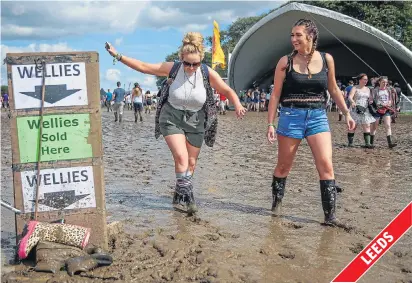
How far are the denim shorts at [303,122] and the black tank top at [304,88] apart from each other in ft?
0.19

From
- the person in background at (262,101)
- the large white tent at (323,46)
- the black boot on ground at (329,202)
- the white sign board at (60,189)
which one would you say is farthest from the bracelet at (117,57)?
the person in background at (262,101)

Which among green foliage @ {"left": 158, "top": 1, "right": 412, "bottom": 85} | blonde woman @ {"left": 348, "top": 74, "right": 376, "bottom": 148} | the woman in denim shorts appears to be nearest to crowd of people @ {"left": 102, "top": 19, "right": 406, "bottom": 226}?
the woman in denim shorts

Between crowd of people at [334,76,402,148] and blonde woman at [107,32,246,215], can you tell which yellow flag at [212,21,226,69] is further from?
blonde woman at [107,32,246,215]

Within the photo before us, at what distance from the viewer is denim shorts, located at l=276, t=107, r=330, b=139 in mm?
4766

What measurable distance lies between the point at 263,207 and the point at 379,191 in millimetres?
1853

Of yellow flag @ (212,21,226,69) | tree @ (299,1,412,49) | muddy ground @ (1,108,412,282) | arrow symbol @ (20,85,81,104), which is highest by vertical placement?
tree @ (299,1,412,49)

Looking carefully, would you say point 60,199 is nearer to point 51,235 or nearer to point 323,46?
point 51,235

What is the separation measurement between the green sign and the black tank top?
199cm

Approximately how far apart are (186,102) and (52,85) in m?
1.66

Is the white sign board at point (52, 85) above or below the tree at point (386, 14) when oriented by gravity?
below

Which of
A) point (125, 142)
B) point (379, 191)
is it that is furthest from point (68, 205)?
point (125, 142)

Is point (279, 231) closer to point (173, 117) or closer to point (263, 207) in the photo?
point (263, 207)

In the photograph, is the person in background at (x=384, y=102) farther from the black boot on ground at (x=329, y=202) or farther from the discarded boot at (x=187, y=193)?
the discarded boot at (x=187, y=193)

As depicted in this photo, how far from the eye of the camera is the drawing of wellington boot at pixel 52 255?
339 centimetres
